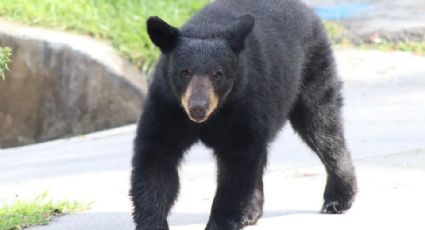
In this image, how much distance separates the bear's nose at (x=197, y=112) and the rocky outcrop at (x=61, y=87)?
23.3ft

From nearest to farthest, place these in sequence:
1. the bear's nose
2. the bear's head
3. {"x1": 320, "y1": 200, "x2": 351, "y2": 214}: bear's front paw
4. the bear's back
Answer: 1. the bear's nose
2. the bear's head
3. the bear's back
4. {"x1": 320, "y1": 200, "x2": 351, "y2": 214}: bear's front paw

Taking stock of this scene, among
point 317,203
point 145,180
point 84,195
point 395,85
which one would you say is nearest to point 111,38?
point 395,85

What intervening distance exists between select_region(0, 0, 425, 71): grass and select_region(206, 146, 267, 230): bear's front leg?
700 centimetres

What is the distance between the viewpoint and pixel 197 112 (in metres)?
5.43

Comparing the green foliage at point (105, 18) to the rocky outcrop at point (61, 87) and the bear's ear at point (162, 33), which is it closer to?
the rocky outcrop at point (61, 87)

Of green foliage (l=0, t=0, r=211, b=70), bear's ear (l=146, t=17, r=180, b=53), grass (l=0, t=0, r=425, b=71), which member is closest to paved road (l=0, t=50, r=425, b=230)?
bear's ear (l=146, t=17, r=180, b=53)

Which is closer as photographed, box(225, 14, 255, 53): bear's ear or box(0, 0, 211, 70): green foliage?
box(225, 14, 255, 53): bear's ear

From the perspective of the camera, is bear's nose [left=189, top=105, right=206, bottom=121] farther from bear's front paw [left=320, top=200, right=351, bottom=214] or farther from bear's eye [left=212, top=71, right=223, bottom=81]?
bear's front paw [left=320, top=200, right=351, bottom=214]

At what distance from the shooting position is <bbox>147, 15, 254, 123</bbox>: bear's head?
5.54 meters

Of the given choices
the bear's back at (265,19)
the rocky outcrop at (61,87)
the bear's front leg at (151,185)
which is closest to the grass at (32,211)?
the bear's front leg at (151,185)

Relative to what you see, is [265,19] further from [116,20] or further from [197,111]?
[116,20]

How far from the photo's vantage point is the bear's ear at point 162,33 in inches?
226

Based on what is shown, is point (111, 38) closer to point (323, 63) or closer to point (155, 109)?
point (323, 63)

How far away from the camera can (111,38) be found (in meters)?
13.1
